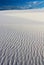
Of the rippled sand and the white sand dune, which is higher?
the white sand dune

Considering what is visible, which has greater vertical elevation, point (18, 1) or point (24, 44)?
point (18, 1)

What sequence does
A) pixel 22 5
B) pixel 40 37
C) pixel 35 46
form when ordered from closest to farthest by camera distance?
pixel 35 46 < pixel 40 37 < pixel 22 5

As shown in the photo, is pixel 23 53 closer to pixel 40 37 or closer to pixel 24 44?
pixel 24 44

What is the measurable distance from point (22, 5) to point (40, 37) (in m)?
1.85

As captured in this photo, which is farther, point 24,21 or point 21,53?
point 24,21

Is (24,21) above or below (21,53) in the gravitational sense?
above

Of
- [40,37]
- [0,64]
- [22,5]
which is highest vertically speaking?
[22,5]

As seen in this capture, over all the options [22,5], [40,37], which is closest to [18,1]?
[22,5]

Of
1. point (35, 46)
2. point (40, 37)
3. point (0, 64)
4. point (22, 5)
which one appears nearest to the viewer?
point (0, 64)

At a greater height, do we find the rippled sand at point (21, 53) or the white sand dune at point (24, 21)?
the white sand dune at point (24, 21)

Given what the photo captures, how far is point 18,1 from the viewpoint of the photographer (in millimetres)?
2504

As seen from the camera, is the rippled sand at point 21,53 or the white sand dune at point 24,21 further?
the white sand dune at point 24,21

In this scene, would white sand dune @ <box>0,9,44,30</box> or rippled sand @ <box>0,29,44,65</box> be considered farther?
white sand dune @ <box>0,9,44,30</box>

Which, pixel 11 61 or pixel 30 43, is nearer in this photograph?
pixel 11 61
